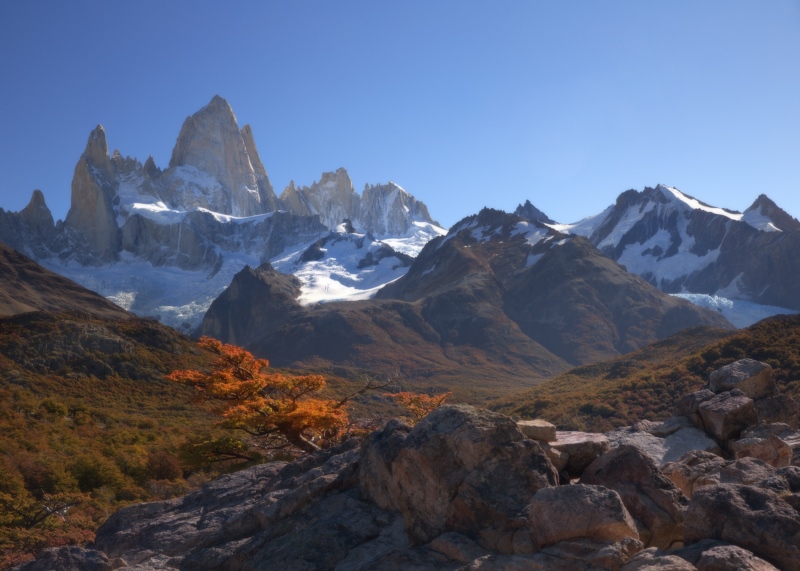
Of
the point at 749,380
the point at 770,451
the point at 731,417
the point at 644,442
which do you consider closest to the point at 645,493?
the point at 770,451

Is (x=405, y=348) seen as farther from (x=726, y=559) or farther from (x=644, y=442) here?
(x=726, y=559)

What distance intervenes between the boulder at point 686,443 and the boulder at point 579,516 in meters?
6.53

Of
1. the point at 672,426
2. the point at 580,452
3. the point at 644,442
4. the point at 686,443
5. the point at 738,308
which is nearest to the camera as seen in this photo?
the point at 580,452

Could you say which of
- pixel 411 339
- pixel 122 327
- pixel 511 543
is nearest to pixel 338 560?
pixel 511 543

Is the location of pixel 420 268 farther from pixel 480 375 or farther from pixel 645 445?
pixel 645 445

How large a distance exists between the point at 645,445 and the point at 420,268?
162 m

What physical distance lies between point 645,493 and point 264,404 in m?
14.7

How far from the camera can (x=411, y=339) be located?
12888cm

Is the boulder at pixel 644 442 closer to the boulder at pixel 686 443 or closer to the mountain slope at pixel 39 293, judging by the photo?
the boulder at pixel 686 443

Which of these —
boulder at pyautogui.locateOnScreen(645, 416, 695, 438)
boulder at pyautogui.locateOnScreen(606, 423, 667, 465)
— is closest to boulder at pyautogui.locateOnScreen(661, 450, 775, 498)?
boulder at pyautogui.locateOnScreen(606, 423, 667, 465)

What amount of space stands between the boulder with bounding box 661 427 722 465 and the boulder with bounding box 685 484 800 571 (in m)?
6.39

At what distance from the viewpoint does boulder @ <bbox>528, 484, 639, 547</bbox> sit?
7855 millimetres

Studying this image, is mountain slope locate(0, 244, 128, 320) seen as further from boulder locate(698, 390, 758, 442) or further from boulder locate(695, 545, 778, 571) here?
boulder locate(695, 545, 778, 571)

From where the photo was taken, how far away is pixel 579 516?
7938mm
